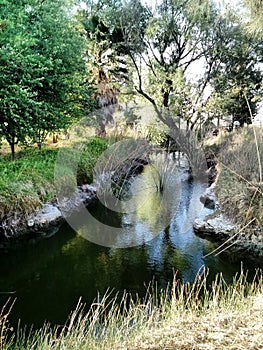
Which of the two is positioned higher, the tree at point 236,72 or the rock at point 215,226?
the tree at point 236,72

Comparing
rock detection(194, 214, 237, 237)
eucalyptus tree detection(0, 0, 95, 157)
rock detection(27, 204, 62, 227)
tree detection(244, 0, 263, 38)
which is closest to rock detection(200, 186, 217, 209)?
rock detection(194, 214, 237, 237)

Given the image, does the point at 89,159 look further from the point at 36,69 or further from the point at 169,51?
the point at 169,51

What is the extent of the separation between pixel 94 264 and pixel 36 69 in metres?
4.50

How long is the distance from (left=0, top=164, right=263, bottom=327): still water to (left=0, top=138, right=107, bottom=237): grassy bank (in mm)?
600

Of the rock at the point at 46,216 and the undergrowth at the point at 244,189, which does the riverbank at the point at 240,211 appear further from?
the rock at the point at 46,216

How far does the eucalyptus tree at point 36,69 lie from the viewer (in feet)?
22.7

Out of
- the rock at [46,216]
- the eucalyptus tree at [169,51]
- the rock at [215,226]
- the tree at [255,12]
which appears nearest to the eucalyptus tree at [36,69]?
the rock at [46,216]

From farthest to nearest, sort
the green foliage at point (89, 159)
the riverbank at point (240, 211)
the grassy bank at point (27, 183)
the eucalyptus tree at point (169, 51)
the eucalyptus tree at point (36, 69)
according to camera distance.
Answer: the eucalyptus tree at point (169, 51)
the green foliage at point (89, 159)
the eucalyptus tree at point (36, 69)
the grassy bank at point (27, 183)
the riverbank at point (240, 211)

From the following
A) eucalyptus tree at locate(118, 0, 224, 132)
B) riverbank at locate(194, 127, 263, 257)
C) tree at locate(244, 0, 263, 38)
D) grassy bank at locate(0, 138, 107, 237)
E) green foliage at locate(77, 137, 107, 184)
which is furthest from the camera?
eucalyptus tree at locate(118, 0, 224, 132)

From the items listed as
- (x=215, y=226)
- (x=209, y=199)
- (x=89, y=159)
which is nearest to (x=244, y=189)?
(x=215, y=226)

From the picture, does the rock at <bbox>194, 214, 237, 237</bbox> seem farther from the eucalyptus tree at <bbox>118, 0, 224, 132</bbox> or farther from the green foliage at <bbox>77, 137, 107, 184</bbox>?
the eucalyptus tree at <bbox>118, 0, 224, 132</bbox>

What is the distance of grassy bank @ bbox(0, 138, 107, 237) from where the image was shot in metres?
5.66

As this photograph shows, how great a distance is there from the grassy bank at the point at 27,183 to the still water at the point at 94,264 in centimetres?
60

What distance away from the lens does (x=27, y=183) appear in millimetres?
6234
